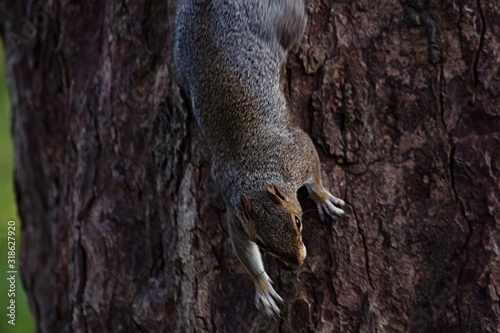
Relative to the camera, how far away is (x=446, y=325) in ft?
6.72

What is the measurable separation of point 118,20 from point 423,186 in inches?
51.3

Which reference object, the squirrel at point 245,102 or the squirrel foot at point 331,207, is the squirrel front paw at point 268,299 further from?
the squirrel foot at point 331,207

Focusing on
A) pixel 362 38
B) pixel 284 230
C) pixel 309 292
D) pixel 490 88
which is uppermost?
pixel 362 38

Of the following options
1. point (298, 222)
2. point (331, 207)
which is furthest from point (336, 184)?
point (298, 222)

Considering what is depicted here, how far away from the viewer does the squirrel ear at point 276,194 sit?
82.4 inches

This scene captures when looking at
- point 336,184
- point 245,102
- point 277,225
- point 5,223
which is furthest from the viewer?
point 5,223

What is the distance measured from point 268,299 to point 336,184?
0.43 m

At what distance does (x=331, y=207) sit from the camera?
2129 mm

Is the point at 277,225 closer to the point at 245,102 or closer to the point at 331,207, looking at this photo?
the point at 331,207

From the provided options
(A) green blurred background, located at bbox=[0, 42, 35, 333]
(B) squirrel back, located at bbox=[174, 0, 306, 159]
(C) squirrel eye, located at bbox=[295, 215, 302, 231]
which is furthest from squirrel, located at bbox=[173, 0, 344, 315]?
(A) green blurred background, located at bbox=[0, 42, 35, 333]

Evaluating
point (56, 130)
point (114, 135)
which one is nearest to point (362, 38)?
point (114, 135)

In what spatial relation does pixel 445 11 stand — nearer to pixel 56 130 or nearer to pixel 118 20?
pixel 118 20

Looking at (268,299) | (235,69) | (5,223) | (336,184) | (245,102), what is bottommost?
(268,299)

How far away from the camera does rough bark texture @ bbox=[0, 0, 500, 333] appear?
2080 mm
